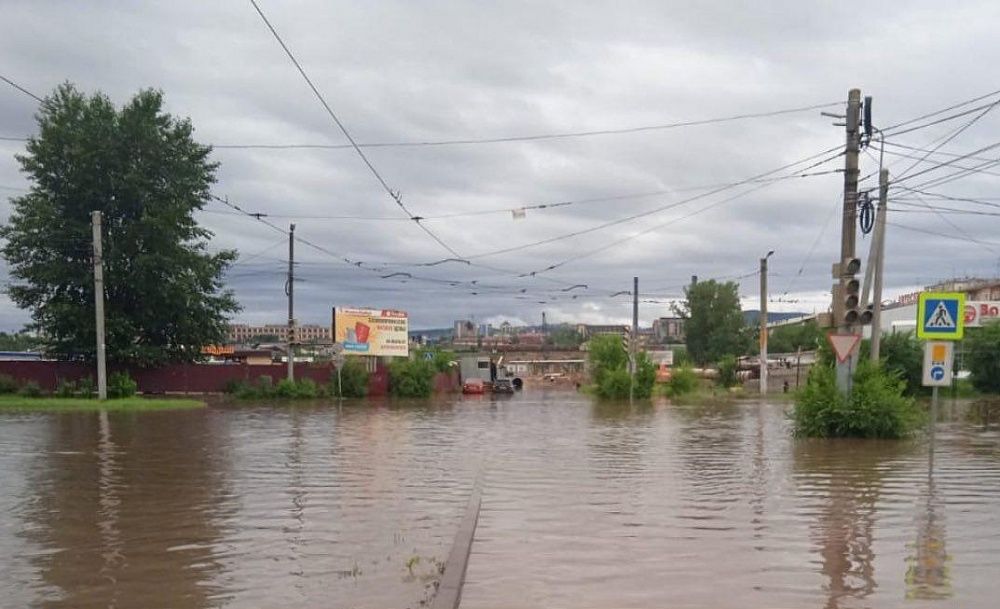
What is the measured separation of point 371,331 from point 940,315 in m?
47.7

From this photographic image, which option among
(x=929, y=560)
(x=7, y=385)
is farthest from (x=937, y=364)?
(x=7, y=385)

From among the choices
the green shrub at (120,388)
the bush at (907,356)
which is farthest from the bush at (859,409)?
the green shrub at (120,388)

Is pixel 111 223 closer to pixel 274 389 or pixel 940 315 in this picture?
pixel 274 389

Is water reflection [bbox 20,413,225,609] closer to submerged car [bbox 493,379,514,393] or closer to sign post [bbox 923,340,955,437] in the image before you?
sign post [bbox 923,340,955,437]

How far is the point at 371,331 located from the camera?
193ft

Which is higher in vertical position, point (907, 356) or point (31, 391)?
point (907, 356)

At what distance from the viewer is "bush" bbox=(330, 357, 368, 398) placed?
50875mm

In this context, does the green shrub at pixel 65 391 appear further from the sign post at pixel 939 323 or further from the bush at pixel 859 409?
the sign post at pixel 939 323

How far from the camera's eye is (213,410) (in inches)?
1375

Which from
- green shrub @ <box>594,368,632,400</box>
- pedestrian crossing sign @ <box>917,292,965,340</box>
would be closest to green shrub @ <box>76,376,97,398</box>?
green shrub @ <box>594,368,632,400</box>

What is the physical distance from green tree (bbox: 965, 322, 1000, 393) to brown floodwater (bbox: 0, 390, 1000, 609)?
29652 millimetres

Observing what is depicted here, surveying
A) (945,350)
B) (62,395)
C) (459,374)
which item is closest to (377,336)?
(459,374)

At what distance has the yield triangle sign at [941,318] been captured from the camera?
1346 cm

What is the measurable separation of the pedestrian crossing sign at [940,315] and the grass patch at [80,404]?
90.6 feet
